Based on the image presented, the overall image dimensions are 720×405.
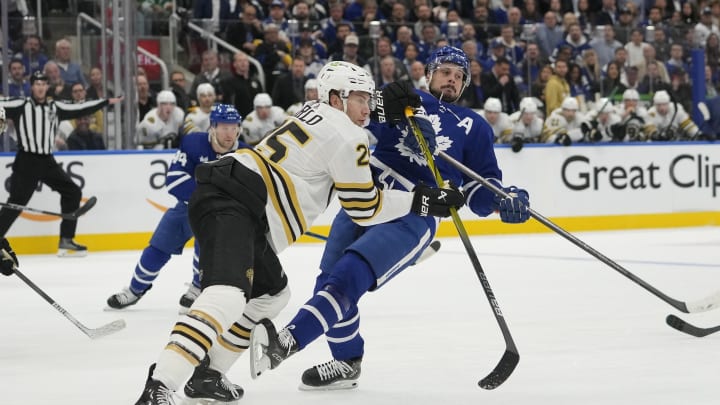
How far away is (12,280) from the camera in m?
7.63

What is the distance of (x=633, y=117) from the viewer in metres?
12.2

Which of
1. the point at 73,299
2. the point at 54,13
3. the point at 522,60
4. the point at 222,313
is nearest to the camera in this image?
the point at 222,313

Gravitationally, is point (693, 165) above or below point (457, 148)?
below

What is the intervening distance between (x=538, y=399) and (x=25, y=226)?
21.7 ft

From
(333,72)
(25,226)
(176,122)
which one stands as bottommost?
(25,226)

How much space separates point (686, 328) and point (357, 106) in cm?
189

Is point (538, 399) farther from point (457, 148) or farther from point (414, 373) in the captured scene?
point (457, 148)

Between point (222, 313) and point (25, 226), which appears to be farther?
point (25, 226)

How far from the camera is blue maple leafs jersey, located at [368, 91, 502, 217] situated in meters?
4.10

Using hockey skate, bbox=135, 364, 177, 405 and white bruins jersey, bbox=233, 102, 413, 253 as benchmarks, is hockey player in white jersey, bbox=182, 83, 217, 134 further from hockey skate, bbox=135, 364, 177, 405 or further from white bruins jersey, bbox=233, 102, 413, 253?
hockey skate, bbox=135, 364, 177, 405

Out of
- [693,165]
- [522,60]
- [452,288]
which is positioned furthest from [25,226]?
[693,165]

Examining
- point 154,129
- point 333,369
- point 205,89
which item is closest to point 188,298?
point 333,369

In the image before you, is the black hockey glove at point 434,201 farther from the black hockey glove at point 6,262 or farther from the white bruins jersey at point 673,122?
the white bruins jersey at point 673,122

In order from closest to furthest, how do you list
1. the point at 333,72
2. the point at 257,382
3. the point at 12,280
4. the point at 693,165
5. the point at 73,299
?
1. the point at 333,72
2. the point at 257,382
3. the point at 73,299
4. the point at 12,280
5. the point at 693,165
